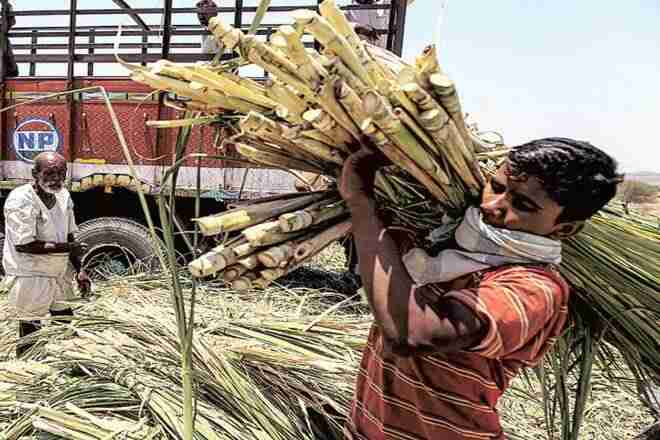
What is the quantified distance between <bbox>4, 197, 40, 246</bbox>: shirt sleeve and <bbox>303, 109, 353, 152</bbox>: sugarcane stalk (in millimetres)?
2589

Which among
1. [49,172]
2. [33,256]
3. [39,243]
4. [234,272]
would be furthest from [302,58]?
[33,256]

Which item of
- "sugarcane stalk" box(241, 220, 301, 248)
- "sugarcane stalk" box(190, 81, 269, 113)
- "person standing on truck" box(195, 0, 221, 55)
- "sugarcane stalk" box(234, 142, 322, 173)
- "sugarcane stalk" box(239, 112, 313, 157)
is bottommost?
"sugarcane stalk" box(241, 220, 301, 248)

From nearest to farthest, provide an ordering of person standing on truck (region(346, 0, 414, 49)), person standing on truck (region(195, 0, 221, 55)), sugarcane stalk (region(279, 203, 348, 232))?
sugarcane stalk (region(279, 203, 348, 232)) → person standing on truck (region(346, 0, 414, 49)) → person standing on truck (region(195, 0, 221, 55))

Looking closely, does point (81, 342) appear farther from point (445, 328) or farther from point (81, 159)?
point (81, 159)

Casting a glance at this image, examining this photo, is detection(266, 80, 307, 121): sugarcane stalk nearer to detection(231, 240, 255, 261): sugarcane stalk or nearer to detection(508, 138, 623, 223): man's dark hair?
detection(231, 240, 255, 261): sugarcane stalk

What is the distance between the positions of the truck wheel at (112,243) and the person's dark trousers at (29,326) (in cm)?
138

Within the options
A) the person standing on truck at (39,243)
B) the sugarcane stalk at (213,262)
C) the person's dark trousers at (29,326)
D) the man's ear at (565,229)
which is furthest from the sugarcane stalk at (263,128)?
the person standing on truck at (39,243)

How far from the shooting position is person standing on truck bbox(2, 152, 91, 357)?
3.06 m

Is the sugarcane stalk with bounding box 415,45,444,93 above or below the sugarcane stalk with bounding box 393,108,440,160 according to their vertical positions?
above

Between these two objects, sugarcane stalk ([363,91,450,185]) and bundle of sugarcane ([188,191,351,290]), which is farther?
bundle of sugarcane ([188,191,351,290])

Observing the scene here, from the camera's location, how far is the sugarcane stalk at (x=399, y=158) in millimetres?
894

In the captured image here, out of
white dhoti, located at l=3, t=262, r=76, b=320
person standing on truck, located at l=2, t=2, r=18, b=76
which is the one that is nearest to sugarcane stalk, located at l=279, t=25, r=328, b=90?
white dhoti, located at l=3, t=262, r=76, b=320

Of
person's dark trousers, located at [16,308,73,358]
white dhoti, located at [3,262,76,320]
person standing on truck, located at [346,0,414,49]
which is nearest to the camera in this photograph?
person's dark trousers, located at [16,308,73,358]

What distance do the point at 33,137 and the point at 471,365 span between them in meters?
4.92
